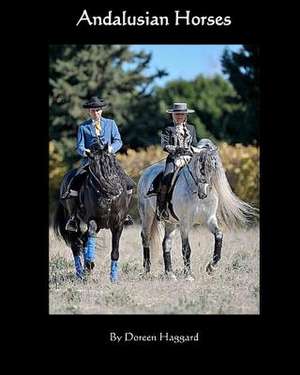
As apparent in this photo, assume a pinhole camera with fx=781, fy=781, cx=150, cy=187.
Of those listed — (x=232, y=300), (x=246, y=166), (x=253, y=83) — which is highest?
(x=253, y=83)

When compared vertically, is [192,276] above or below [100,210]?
below

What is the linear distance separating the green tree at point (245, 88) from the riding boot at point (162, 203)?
13.1 meters

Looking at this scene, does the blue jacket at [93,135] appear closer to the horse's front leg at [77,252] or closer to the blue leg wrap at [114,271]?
the horse's front leg at [77,252]

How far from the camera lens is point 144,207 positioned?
8.96 metres

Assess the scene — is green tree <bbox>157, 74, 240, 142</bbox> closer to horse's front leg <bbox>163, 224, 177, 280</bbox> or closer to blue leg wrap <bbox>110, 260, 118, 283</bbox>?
horse's front leg <bbox>163, 224, 177, 280</bbox>

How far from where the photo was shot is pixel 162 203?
875 cm

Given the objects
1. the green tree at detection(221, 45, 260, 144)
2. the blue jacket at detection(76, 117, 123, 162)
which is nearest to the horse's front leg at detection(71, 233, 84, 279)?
the blue jacket at detection(76, 117, 123, 162)

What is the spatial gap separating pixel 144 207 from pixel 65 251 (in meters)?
1.10

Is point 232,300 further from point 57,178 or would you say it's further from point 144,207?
point 57,178

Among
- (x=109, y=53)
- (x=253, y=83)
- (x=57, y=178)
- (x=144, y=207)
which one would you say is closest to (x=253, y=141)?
(x=253, y=83)

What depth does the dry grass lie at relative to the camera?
297 inches

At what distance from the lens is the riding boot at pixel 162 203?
8.70 m

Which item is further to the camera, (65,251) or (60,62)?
(60,62)

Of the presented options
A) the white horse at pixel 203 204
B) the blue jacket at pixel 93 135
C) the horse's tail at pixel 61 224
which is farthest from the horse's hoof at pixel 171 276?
the blue jacket at pixel 93 135
